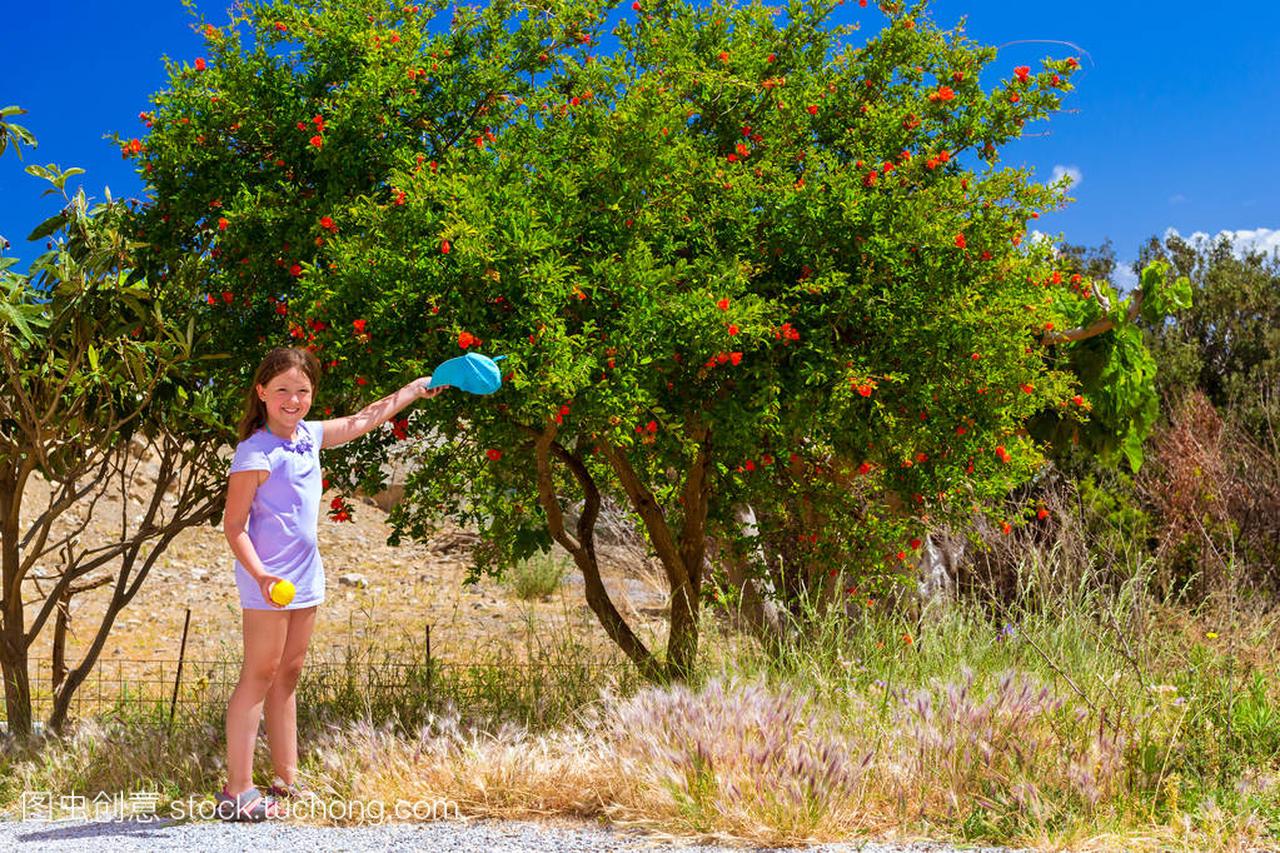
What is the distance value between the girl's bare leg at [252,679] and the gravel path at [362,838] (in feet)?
0.94

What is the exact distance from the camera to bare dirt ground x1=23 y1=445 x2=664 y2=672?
502 inches

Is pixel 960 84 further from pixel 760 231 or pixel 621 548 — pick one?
pixel 621 548

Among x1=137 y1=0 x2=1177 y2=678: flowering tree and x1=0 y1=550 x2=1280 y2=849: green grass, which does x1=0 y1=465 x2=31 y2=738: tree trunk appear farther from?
x1=137 y1=0 x2=1177 y2=678: flowering tree

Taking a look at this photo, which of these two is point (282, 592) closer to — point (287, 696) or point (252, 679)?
point (252, 679)

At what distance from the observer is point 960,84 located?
274 inches

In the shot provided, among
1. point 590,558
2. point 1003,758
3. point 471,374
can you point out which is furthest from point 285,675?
point 1003,758

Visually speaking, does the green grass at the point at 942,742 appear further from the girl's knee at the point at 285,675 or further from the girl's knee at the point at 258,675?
the girl's knee at the point at 258,675

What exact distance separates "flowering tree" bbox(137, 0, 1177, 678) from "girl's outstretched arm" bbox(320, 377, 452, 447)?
338mm

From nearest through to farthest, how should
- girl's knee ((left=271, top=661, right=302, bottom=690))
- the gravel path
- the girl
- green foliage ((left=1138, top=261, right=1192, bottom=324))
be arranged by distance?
1. the gravel path
2. the girl
3. girl's knee ((left=271, top=661, right=302, bottom=690))
4. green foliage ((left=1138, top=261, right=1192, bottom=324))

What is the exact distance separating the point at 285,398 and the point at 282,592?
81 cm

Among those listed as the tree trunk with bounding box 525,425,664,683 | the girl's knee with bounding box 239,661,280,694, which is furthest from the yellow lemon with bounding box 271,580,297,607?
the tree trunk with bounding box 525,425,664,683

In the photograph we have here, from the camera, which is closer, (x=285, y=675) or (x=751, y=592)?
(x=285, y=675)

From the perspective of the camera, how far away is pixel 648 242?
19.8 feet

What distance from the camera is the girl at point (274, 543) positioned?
179 inches
